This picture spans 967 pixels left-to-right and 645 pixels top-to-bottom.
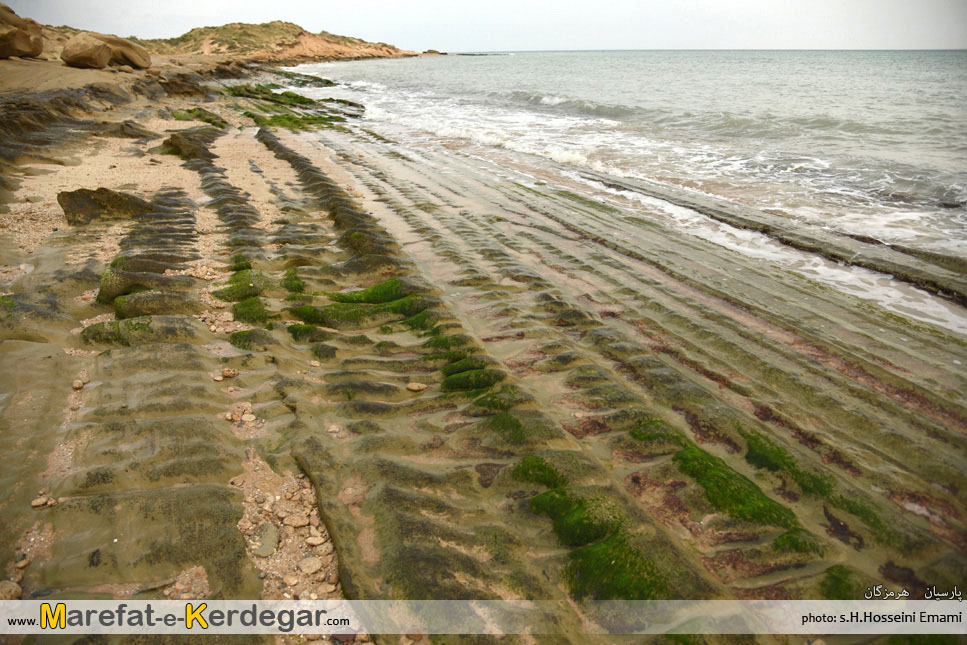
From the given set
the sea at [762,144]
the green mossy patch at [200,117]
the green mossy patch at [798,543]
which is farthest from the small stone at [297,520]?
the green mossy patch at [200,117]

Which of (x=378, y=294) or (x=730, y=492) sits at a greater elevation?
(x=378, y=294)

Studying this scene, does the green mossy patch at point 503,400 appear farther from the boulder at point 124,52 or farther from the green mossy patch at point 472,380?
the boulder at point 124,52

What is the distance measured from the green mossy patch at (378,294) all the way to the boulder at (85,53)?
94.8 ft

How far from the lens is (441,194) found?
9062mm

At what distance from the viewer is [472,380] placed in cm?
376

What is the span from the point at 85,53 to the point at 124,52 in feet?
16.3

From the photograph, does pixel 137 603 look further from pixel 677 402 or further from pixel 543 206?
pixel 543 206

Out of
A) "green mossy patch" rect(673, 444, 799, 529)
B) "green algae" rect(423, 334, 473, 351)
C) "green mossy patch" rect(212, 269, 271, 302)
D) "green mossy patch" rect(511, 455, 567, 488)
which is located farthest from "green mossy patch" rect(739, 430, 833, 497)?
"green mossy patch" rect(212, 269, 271, 302)

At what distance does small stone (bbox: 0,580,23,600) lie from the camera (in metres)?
2.02

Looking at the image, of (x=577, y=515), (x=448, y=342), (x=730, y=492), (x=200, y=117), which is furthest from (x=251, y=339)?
(x=200, y=117)

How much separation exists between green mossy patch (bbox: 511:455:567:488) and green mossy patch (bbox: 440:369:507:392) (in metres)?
0.86

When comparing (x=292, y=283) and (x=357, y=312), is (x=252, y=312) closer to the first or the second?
(x=292, y=283)

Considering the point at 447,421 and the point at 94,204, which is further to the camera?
the point at 94,204

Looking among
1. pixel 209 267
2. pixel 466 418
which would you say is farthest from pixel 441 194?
pixel 466 418
